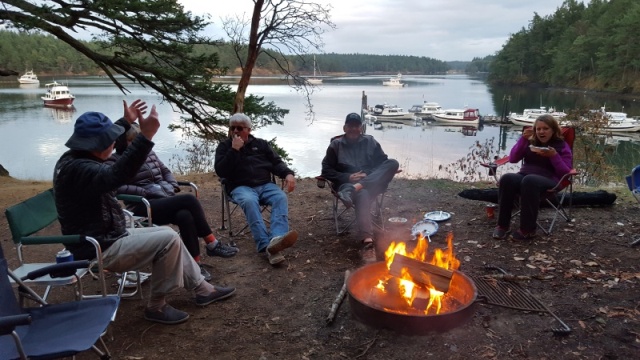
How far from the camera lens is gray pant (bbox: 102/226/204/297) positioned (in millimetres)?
2350

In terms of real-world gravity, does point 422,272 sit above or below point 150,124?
below

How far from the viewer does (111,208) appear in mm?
2373

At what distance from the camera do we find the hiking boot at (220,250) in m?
3.50

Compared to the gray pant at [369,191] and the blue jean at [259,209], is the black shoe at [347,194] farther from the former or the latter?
the blue jean at [259,209]

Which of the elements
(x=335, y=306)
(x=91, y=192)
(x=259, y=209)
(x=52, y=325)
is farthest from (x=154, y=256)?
(x=259, y=209)

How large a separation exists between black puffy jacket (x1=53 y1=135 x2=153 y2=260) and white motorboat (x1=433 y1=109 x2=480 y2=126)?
104 ft

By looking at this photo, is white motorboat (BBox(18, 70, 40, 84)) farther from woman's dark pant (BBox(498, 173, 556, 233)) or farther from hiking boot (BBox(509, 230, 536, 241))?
hiking boot (BBox(509, 230, 536, 241))

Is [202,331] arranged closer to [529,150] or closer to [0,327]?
[0,327]

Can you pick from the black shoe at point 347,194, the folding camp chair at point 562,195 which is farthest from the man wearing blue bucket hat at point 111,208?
the folding camp chair at point 562,195

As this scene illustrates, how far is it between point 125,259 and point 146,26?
18.3 ft

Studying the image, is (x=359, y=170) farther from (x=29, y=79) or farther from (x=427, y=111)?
(x=29, y=79)

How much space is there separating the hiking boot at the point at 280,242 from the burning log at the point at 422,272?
96 cm

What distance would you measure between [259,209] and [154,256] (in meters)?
1.32

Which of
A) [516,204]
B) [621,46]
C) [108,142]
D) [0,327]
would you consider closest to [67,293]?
[108,142]
